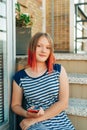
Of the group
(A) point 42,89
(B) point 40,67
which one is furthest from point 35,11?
(A) point 42,89

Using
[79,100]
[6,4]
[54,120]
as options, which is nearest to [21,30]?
[6,4]

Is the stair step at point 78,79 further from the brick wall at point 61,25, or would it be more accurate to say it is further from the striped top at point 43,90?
the brick wall at point 61,25

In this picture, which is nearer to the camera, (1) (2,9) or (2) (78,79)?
(1) (2,9)

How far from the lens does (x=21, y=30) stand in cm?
312

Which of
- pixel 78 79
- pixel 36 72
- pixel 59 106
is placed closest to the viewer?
pixel 59 106

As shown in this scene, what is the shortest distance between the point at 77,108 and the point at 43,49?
55 centimetres

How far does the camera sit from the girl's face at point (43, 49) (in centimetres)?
185

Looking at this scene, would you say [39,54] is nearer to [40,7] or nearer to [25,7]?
[25,7]

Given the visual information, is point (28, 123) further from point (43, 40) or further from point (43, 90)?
point (43, 40)

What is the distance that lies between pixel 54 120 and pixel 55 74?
1.09 feet

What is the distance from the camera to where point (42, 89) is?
Answer: 6.13ft

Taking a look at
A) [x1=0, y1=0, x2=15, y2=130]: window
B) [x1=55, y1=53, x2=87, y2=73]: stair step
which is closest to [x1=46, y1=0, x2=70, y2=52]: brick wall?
[x1=55, y1=53, x2=87, y2=73]: stair step

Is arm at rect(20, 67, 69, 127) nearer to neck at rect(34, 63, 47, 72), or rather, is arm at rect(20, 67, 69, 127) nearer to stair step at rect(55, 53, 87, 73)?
neck at rect(34, 63, 47, 72)

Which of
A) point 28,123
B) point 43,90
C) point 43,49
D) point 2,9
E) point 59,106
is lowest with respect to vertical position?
point 28,123
